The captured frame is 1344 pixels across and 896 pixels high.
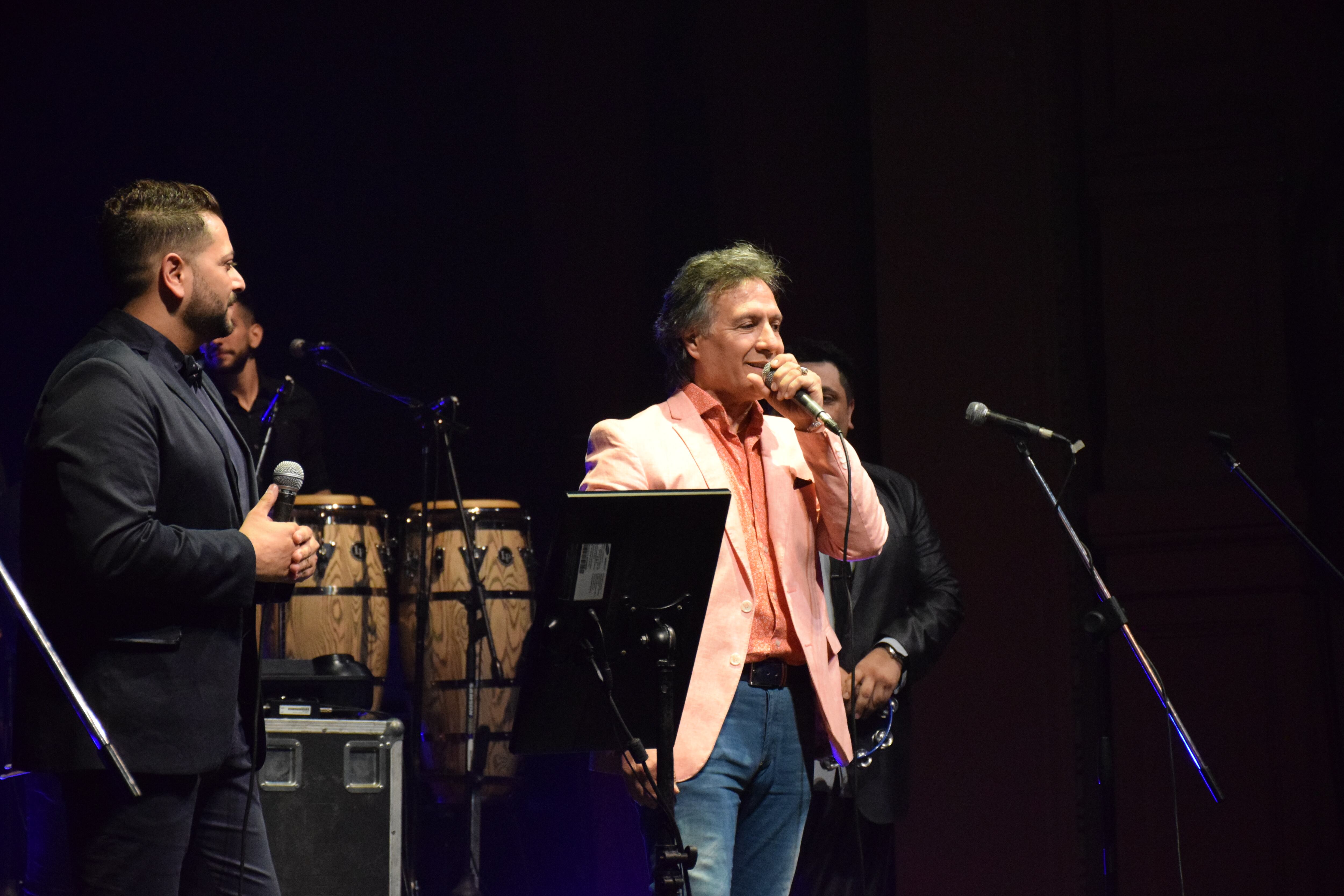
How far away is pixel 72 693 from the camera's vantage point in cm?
206

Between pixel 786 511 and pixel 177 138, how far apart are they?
16.6ft

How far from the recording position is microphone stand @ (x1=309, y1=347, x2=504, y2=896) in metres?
5.20

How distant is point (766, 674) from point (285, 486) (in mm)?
993

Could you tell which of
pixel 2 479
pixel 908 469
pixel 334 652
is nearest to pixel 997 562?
pixel 908 469

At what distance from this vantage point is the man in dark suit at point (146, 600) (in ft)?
7.32

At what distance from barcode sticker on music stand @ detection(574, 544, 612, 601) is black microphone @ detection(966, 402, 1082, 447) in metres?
1.27

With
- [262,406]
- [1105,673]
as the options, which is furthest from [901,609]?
[262,406]

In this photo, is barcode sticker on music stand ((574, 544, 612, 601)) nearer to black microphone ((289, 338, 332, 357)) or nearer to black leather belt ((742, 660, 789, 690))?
black leather belt ((742, 660, 789, 690))

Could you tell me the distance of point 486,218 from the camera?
695 centimetres

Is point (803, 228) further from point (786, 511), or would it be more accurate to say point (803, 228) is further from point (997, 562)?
point (786, 511)

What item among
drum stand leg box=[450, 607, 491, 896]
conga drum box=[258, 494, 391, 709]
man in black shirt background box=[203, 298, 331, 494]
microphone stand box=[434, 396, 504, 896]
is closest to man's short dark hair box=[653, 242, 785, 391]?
microphone stand box=[434, 396, 504, 896]

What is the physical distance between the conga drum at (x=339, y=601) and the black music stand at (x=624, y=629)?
2929 millimetres

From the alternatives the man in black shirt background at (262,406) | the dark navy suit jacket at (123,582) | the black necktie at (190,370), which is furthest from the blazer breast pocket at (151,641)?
the man in black shirt background at (262,406)

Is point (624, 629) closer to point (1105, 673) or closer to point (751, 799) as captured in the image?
point (751, 799)
